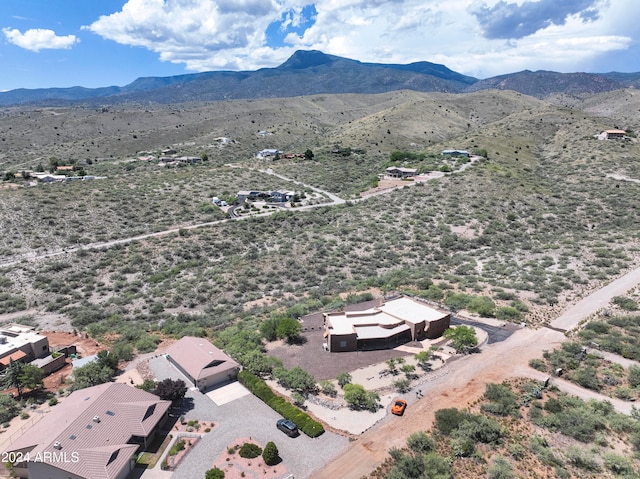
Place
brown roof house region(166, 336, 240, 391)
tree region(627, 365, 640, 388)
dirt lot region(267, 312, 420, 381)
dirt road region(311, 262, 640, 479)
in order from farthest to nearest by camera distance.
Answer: dirt lot region(267, 312, 420, 381) < brown roof house region(166, 336, 240, 391) < tree region(627, 365, 640, 388) < dirt road region(311, 262, 640, 479)

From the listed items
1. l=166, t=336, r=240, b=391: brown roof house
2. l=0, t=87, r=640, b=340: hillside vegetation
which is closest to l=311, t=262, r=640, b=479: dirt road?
l=0, t=87, r=640, b=340: hillside vegetation

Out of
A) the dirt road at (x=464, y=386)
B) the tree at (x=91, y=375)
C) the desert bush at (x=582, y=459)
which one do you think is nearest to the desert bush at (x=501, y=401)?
the dirt road at (x=464, y=386)

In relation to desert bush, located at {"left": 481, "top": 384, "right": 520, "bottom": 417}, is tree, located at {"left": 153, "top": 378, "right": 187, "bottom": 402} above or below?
above

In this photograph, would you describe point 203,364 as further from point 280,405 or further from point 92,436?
point 92,436

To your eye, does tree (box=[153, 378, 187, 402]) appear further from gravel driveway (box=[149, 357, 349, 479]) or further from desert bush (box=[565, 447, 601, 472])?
desert bush (box=[565, 447, 601, 472])

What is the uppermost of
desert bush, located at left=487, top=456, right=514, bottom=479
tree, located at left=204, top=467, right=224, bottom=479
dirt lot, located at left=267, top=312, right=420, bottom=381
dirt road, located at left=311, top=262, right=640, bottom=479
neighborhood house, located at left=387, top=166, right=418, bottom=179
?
neighborhood house, located at left=387, top=166, right=418, bottom=179

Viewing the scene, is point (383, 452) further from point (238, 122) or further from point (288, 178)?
point (238, 122)
